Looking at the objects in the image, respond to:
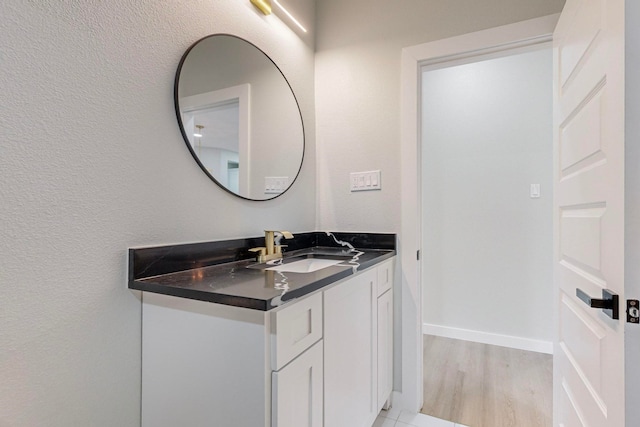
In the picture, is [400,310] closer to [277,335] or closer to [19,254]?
[277,335]

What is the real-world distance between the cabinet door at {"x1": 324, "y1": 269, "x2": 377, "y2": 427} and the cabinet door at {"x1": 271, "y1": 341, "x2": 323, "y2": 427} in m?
0.06

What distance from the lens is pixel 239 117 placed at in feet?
4.79

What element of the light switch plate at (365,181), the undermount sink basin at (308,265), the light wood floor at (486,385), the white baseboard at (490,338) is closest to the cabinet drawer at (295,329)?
the undermount sink basin at (308,265)

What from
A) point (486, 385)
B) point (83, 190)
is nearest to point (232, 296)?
point (83, 190)

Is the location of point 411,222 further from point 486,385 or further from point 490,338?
point 490,338

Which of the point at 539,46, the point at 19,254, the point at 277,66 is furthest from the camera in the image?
the point at 277,66

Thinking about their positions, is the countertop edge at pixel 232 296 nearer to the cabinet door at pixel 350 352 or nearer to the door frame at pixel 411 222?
the cabinet door at pixel 350 352

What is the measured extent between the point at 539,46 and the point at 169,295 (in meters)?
1.94

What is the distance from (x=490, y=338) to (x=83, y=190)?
112 inches

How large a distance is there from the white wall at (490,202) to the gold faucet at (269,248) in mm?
1683

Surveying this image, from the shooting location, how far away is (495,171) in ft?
8.38

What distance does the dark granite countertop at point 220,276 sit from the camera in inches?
32.7

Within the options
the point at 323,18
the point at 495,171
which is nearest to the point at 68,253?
the point at 323,18

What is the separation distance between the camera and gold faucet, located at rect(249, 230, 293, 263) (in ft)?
4.66
